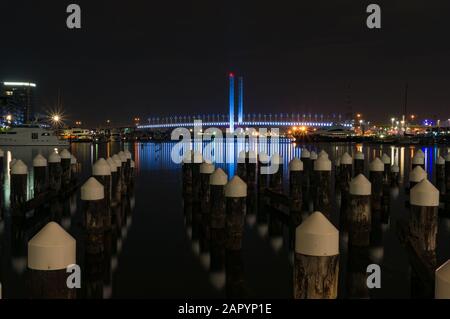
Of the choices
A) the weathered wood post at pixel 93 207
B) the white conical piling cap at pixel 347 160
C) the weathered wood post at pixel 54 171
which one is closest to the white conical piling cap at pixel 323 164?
the white conical piling cap at pixel 347 160

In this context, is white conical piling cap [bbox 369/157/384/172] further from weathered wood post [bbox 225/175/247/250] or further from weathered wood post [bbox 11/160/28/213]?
weathered wood post [bbox 11/160/28/213]

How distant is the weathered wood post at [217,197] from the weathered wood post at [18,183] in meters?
5.25

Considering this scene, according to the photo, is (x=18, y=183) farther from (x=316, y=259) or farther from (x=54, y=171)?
(x=316, y=259)

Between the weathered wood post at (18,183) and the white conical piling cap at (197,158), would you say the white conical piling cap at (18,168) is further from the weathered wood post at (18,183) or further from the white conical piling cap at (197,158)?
the white conical piling cap at (197,158)

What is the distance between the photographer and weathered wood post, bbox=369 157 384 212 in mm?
13688

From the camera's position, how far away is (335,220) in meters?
14.8

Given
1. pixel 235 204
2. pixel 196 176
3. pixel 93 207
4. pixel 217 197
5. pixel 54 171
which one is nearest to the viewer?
pixel 93 207

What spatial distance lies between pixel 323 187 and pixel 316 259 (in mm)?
7997

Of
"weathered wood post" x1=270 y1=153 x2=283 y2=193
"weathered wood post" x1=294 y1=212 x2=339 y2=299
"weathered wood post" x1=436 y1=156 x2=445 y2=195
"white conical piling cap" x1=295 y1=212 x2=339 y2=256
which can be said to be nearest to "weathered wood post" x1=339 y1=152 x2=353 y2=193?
"weathered wood post" x1=270 y1=153 x2=283 y2=193

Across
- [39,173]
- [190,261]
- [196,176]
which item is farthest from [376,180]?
[39,173]

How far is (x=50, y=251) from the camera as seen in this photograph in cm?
465

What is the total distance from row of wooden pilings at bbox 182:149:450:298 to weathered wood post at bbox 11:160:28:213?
460cm
